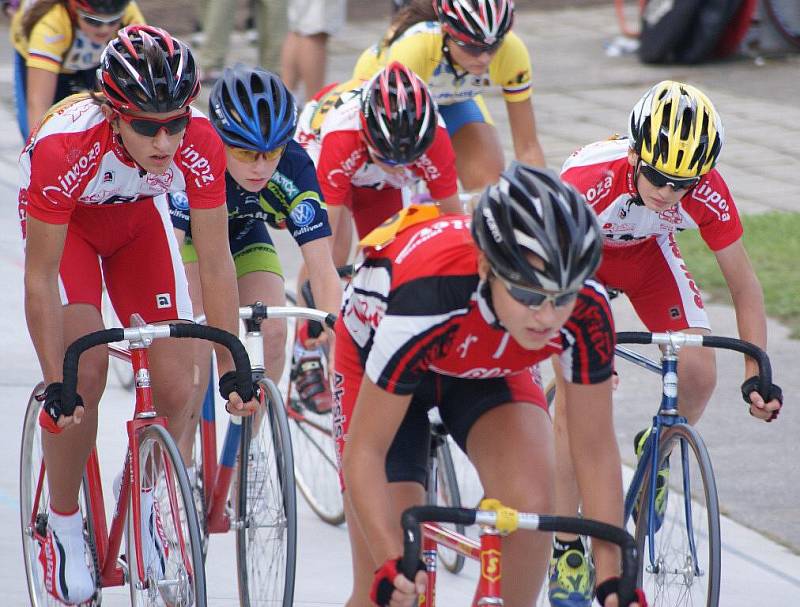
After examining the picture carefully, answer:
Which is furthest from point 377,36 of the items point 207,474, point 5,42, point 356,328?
point 356,328

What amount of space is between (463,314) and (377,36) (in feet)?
40.1

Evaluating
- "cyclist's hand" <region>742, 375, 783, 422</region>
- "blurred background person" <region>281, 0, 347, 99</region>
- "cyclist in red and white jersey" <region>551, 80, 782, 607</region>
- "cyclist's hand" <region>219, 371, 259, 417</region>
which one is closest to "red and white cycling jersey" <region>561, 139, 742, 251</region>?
"cyclist in red and white jersey" <region>551, 80, 782, 607</region>

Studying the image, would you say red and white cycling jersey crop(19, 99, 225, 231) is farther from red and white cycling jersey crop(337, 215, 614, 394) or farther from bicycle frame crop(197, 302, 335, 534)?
red and white cycling jersey crop(337, 215, 614, 394)

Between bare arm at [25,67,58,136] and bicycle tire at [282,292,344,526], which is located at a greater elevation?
bare arm at [25,67,58,136]

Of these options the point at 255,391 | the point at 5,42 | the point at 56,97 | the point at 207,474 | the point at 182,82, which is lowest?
the point at 207,474

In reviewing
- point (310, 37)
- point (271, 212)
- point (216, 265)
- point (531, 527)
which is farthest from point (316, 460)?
point (310, 37)

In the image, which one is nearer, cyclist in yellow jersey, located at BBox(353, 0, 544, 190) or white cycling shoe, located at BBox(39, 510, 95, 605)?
white cycling shoe, located at BBox(39, 510, 95, 605)

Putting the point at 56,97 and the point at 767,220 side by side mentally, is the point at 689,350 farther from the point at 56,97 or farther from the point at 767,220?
the point at 767,220

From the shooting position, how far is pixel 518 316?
113 inches

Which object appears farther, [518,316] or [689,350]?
[689,350]

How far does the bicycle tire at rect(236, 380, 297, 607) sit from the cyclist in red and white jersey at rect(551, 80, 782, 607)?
2.93 feet

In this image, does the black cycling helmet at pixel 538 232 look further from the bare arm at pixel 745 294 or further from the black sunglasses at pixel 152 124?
the bare arm at pixel 745 294

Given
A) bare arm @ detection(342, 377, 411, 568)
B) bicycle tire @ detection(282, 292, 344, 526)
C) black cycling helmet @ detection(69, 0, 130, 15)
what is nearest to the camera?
bare arm @ detection(342, 377, 411, 568)

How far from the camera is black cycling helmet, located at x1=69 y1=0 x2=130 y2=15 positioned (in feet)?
20.7
